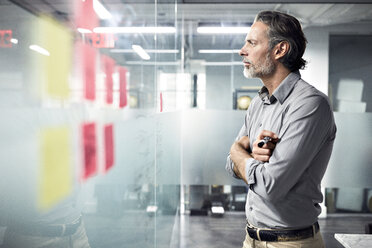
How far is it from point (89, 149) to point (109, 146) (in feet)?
0.50

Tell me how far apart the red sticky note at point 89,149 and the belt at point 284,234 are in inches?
A: 36.4

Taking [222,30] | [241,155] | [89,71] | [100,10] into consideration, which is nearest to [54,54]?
[89,71]

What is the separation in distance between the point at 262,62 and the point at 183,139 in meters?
2.31

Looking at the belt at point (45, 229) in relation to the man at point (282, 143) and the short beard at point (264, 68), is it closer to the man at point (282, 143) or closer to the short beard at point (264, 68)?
the man at point (282, 143)

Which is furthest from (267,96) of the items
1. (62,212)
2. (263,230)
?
(62,212)

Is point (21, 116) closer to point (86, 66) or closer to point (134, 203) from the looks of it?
point (86, 66)

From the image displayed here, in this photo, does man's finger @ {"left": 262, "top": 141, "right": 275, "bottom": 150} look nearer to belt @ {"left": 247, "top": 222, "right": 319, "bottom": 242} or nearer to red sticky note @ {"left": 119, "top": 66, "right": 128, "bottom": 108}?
belt @ {"left": 247, "top": 222, "right": 319, "bottom": 242}

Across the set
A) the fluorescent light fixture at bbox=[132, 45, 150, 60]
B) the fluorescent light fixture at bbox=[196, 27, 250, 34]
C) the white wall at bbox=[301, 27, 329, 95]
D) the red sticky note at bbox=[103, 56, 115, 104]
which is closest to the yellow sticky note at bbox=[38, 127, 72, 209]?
the red sticky note at bbox=[103, 56, 115, 104]

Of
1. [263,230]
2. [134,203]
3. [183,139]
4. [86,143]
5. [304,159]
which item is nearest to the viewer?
[86,143]

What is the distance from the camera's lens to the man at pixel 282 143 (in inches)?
44.8

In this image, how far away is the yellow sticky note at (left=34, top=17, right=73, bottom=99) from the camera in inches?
13.8

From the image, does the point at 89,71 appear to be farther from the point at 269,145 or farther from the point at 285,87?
the point at 285,87

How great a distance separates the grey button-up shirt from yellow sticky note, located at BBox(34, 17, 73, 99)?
2.85ft

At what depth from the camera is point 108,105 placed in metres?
0.69
